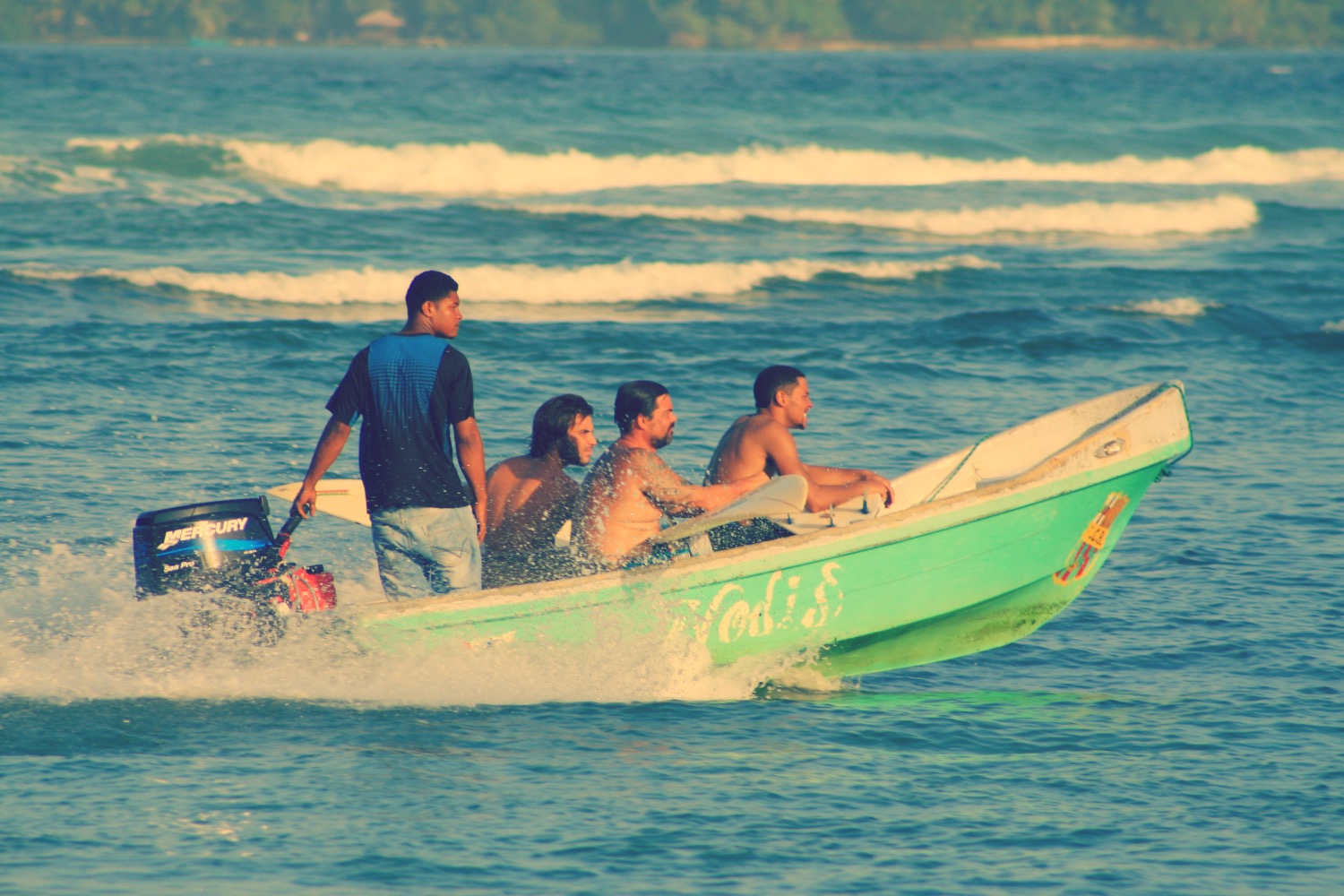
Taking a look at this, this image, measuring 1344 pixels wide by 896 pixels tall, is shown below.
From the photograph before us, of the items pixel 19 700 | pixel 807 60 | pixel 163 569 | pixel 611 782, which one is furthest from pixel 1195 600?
pixel 807 60

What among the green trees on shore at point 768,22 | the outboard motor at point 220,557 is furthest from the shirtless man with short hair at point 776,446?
the green trees on shore at point 768,22

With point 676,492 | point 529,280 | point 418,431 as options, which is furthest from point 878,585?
point 529,280

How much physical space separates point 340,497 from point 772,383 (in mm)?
2197

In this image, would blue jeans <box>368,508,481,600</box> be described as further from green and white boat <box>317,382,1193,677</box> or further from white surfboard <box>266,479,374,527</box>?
white surfboard <box>266,479,374,527</box>

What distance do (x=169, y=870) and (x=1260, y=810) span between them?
13.0 feet

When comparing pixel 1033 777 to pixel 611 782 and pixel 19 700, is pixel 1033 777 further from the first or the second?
pixel 19 700

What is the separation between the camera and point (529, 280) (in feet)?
59.6

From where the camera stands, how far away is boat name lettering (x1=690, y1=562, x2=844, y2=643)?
641cm

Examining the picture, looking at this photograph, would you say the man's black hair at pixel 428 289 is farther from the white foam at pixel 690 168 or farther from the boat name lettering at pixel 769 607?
the white foam at pixel 690 168

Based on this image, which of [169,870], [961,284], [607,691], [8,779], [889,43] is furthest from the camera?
[889,43]

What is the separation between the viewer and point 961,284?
752 inches

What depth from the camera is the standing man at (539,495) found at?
21.4ft

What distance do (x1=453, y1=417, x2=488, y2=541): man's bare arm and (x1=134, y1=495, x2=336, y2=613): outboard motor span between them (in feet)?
2.44

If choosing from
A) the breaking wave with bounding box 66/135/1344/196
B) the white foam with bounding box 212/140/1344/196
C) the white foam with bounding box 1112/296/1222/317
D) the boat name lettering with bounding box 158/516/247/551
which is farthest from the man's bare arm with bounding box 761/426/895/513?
the breaking wave with bounding box 66/135/1344/196
